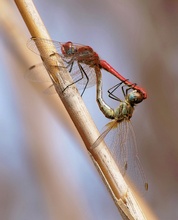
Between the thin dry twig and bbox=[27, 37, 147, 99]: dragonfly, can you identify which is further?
bbox=[27, 37, 147, 99]: dragonfly

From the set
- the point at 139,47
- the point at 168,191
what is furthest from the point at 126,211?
the point at 139,47

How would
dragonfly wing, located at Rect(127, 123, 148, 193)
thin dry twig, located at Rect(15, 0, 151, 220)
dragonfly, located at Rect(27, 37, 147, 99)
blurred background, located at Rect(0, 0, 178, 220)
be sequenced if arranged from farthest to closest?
blurred background, located at Rect(0, 0, 178, 220) → dragonfly wing, located at Rect(127, 123, 148, 193) → dragonfly, located at Rect(27, 37, 147, 99) → thin dry twig, located at Rect(15, 0, 151, 220)

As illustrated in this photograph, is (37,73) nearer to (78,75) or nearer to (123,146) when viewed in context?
(78,75)

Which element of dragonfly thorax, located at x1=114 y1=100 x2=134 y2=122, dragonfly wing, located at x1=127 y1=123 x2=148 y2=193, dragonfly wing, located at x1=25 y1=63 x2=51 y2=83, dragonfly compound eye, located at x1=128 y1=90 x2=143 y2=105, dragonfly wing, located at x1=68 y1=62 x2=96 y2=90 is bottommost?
dragonfly wing, located at x1=127 y1=123 x2=148 y2=193

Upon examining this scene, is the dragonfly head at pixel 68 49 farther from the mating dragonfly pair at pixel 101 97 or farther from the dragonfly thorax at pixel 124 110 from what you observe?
the dragonfly thorax at pixel 124 110

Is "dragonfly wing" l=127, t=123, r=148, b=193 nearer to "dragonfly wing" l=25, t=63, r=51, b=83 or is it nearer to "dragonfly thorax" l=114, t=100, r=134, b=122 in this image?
"dragonfly thorax" l=114, t=100, r=134, b=122

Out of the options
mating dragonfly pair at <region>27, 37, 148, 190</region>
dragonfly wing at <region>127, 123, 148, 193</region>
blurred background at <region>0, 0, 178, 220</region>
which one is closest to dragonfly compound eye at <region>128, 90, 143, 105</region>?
mating dragonfly pair at <region>27, 37, 148, 190</region>

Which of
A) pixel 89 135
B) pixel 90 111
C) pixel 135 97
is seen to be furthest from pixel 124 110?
pixel 90 111
